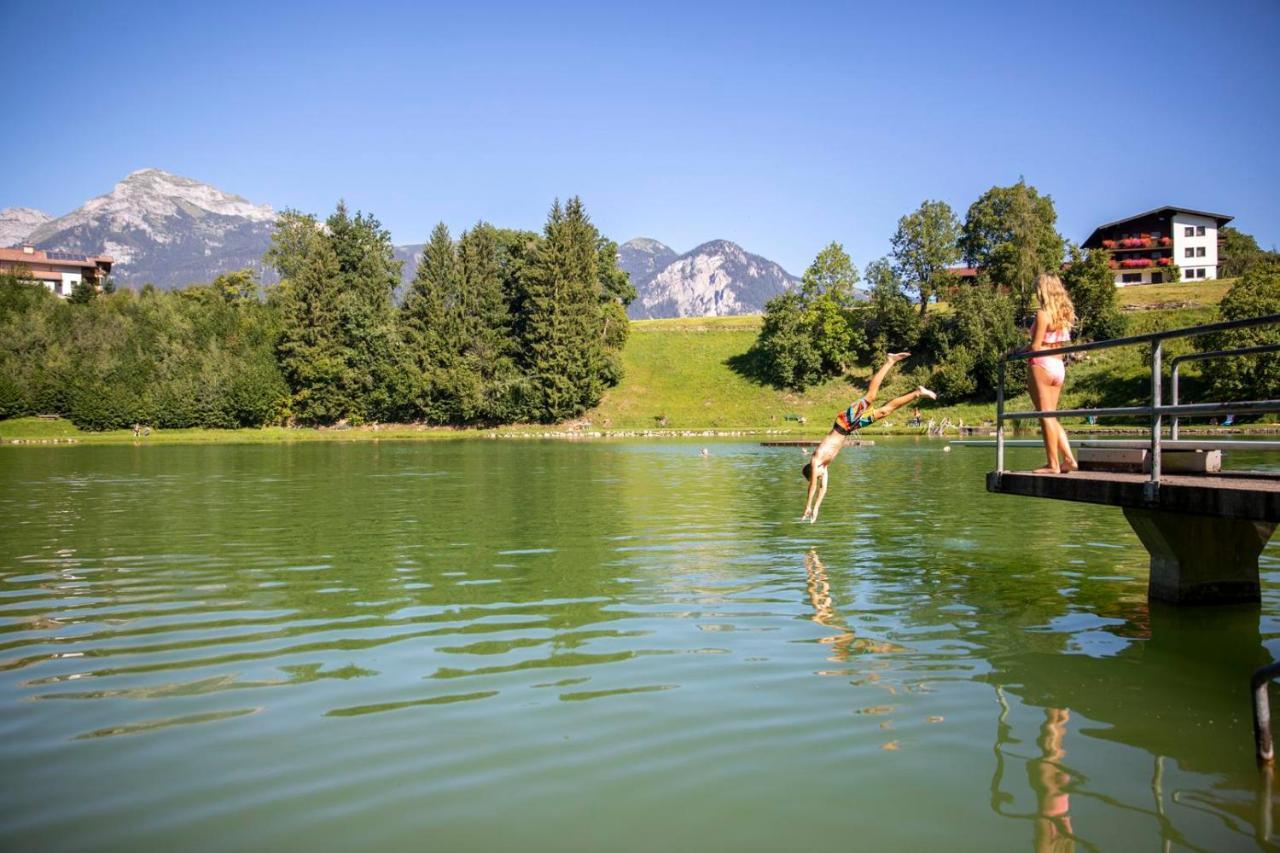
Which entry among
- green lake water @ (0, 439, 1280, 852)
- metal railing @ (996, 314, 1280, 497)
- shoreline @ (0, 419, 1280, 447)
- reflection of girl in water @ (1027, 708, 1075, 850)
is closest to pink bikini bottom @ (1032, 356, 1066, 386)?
metal railing @ (996, 314, 1280, 497)

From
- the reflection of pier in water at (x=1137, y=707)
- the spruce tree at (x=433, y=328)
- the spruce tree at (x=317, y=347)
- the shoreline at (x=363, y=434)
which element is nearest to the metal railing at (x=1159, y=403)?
the reflection of pier in water at (x=1137, y=707)

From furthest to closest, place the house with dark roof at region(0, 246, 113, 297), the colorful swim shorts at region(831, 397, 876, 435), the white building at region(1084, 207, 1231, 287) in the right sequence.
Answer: the house with dark roof at region(0, 246, 113, 297)
the white building at region(1084, 207, 1231, 287)
the colorful swim shorts at region(831, 397, 876, 435)

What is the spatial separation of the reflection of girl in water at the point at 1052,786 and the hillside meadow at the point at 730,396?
6771 centimetres

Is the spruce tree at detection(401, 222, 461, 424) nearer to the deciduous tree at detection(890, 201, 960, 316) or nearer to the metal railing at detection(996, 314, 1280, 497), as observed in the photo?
the deciduous tree at detection(890, 201, 960, 316)

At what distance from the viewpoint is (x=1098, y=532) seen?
A: 1900cm

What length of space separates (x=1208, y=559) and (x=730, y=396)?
78.8m

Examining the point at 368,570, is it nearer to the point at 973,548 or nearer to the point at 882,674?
the point at 882,674

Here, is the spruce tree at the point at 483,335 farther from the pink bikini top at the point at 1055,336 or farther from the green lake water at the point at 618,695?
the pink bikini top at the point at 1055,336

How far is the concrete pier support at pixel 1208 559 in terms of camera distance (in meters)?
11.1

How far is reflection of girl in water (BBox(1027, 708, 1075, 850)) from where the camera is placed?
5.18m

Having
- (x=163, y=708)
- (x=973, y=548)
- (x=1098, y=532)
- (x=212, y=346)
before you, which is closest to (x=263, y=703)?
(x=163, y=708)

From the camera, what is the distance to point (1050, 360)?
11844 mm

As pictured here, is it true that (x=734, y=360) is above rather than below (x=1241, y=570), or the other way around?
above

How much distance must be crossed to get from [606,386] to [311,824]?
3471 inches
